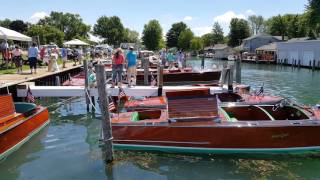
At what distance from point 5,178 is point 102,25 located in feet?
353

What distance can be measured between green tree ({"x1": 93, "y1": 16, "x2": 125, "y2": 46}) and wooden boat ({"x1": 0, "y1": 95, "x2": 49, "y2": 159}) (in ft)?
332

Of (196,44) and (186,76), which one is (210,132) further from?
(196,44)

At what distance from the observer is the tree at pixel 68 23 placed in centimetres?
12156

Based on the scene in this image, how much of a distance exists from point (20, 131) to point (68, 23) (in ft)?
392

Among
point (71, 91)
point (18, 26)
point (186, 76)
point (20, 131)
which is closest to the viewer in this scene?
point (20, 131)

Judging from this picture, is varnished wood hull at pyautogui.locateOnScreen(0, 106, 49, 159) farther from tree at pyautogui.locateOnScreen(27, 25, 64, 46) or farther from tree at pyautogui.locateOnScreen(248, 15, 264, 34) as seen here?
tree at pyautogui.locateOnScreen(248, 15, 264, 34)

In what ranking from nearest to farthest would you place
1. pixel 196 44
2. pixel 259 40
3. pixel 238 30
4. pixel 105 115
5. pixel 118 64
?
pixel 105 115 → pixel 118 64 → pixel 259 40 → pixel 238 30 → pixel 196 44

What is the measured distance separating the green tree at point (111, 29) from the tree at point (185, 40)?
78.9ft

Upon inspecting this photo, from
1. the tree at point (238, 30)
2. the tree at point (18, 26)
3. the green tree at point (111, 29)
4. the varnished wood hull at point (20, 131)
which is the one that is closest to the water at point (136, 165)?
the varnished wood hull at point (20, 131)

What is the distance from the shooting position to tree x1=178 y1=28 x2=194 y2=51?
13225 centimetres

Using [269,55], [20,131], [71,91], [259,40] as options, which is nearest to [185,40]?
[259,40]

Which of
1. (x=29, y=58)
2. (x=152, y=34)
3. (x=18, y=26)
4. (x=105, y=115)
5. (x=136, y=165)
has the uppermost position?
(x=18, y=26)

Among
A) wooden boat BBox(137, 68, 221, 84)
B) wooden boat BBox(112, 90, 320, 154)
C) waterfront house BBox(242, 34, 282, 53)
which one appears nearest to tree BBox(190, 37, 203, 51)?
waterfront house BBox(242, 34, 282, 53)

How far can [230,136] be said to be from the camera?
1025 centimetres
